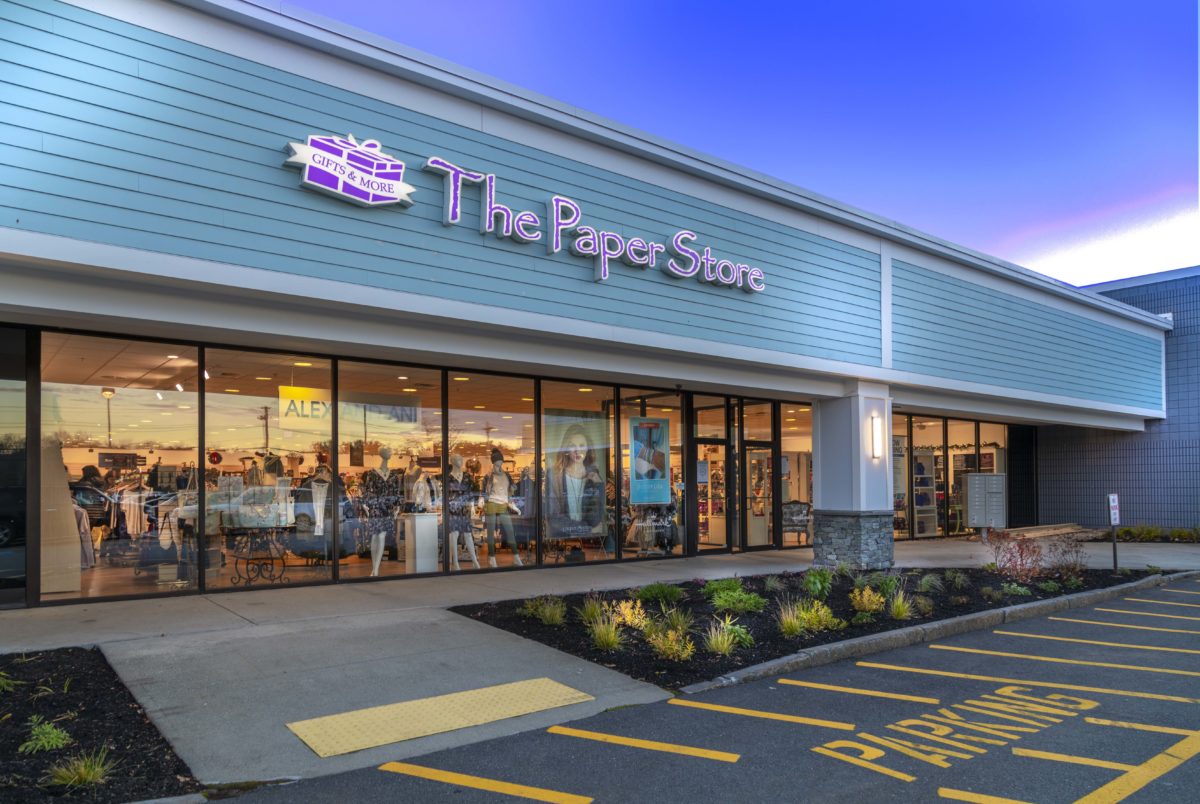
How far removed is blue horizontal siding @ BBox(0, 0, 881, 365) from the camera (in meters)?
7.30

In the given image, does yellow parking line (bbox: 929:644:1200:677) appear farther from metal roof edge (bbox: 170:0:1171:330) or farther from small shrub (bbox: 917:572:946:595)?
metal roof edge (bbox: 170:0:1171:330)

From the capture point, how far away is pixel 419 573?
1242 cm

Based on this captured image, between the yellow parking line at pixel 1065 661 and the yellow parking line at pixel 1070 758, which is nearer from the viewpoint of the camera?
the yellow parking line at pixel 1070 758

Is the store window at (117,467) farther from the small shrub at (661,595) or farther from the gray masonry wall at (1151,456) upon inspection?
the gray masonry wall at (1151,456)

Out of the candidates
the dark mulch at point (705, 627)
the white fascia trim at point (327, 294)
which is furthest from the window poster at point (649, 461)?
the dark mulch at point (705, 627)

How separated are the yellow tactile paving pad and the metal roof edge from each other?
23.0ft

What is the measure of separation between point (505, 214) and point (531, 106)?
1.54 m

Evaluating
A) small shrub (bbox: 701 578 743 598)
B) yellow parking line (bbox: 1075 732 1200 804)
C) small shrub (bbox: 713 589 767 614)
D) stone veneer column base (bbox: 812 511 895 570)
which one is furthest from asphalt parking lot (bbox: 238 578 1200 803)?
stone veneer column base (bbox: 812 511 895 570)

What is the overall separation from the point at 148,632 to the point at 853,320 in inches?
476

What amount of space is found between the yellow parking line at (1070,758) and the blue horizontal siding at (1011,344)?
11.0 m

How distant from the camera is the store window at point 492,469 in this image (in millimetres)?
12992

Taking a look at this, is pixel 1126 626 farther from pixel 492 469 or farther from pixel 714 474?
pixel 492 469

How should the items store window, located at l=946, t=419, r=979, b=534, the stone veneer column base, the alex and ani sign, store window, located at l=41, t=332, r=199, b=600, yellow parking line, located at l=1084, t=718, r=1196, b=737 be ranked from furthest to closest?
store window, located at l=946, t=419, r=979, b=534 < the stone veneer column base < store window, located at l=41, t=332, r=199, b=600 < the alex and ani sign < yellow parking line, located at l=1084, t=718, r=1196, b=737

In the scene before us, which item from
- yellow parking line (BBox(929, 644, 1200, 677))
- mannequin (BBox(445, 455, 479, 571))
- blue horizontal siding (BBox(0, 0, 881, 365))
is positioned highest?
blue horizontal siding (BBox(0, 0, 881, 365))
